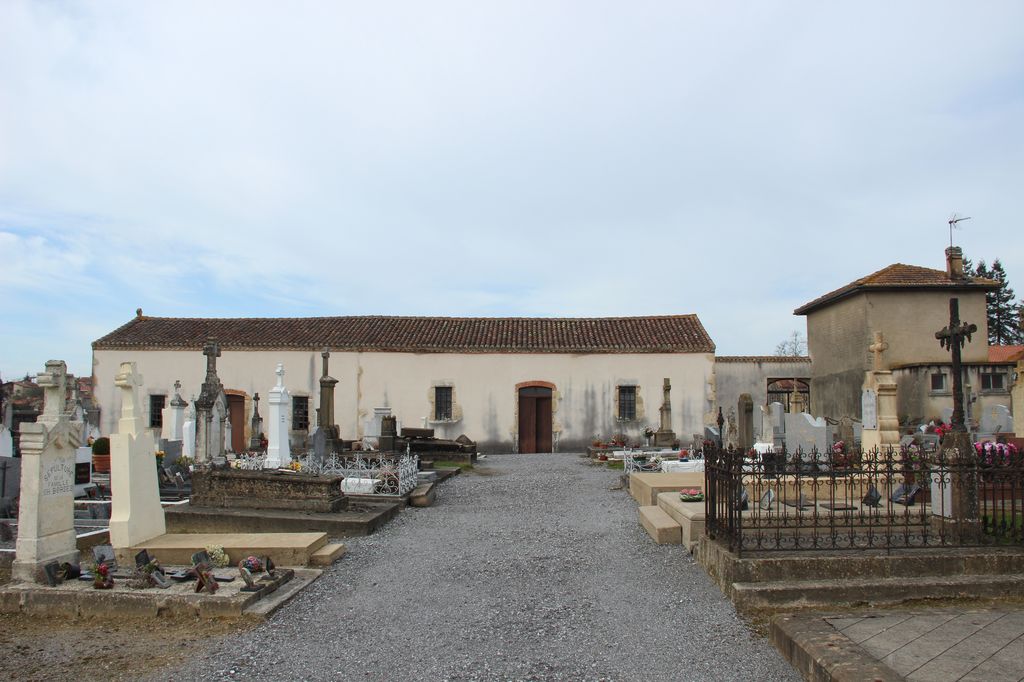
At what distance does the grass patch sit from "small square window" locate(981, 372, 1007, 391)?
51.6 ft

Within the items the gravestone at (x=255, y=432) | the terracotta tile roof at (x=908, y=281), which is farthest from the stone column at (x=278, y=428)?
the terracotta tile roof at (x=908, y=281)

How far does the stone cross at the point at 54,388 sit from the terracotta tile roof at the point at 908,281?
2374 cm

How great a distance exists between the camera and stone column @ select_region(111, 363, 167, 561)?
7371mm

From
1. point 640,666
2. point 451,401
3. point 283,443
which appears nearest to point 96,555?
point 640,666

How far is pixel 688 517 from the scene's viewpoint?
801 centimetres

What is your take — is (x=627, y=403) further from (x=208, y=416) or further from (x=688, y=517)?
(x=688, y=517)

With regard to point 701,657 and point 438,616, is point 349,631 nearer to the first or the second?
point 438,616

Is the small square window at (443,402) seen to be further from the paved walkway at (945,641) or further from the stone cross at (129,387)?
the paved walkway at (945,641)

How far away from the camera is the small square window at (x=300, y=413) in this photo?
82.9 ft

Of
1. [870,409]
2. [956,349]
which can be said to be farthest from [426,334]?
[956,349]

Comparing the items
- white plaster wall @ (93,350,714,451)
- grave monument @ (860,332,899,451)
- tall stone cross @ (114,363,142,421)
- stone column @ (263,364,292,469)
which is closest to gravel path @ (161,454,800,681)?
tall stone cross @ (114,363,142,421)

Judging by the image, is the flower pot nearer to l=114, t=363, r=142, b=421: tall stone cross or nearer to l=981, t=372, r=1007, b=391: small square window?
l=114, t=363, r=142, b=421: tall stone cross

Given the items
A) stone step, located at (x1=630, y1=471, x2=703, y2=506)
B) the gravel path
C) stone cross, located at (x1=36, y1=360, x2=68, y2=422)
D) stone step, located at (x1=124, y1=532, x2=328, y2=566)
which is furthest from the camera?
stone step, located at (x1=630, y1=471, x2=703, y2=506)

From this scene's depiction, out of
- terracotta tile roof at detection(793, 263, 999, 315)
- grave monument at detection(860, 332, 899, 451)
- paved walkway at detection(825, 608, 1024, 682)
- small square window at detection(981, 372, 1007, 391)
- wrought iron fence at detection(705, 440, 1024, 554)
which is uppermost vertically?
terracotta tile roof at detection(793, 263, 999, 315)
